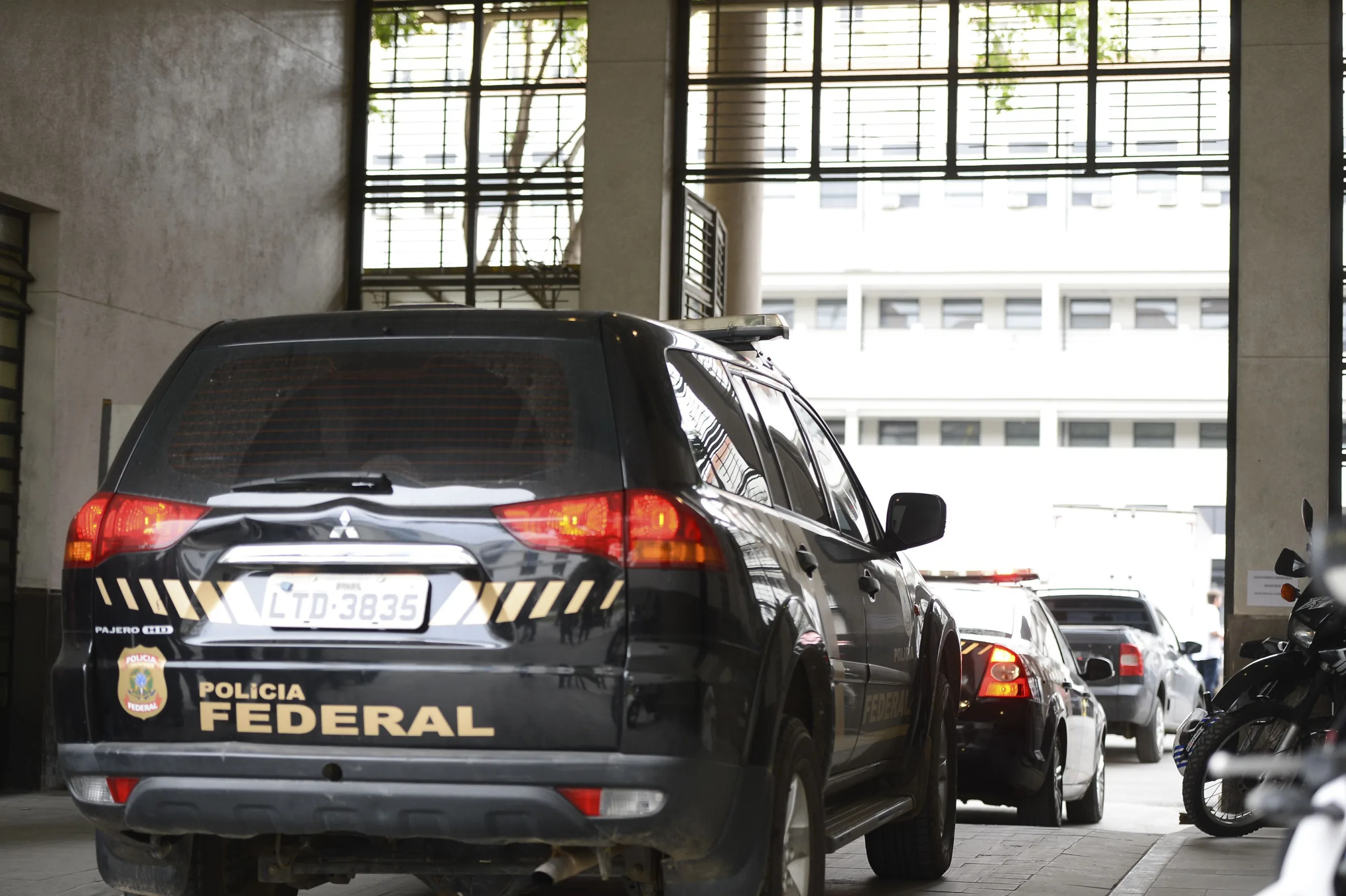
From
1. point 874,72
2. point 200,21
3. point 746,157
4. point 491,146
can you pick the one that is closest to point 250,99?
point 200,21

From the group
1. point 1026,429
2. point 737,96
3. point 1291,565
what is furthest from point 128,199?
point 1026,429

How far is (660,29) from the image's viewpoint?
14.4 meters

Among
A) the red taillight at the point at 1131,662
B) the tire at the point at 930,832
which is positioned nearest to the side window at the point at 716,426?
the tire at the point at 930,832

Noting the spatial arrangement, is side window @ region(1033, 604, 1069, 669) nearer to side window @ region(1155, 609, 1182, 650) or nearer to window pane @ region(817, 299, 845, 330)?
side window @ region(1155, 609, 1182, 650)

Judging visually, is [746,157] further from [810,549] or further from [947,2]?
[810,549]

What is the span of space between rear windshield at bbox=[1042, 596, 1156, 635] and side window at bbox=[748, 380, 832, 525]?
14.0 meters

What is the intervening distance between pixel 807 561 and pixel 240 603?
1.66m

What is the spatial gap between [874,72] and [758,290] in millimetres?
4562

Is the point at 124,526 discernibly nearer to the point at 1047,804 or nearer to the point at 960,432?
the point at 1047,804

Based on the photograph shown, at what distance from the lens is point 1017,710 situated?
9906 millimetres

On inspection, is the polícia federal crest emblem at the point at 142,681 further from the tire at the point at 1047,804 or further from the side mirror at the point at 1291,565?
the tire at the point at 1047,804

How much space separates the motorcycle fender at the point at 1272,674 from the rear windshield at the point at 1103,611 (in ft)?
34.3

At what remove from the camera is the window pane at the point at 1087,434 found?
61125 millimetres

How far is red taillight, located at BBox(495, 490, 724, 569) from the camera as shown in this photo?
434 cm
